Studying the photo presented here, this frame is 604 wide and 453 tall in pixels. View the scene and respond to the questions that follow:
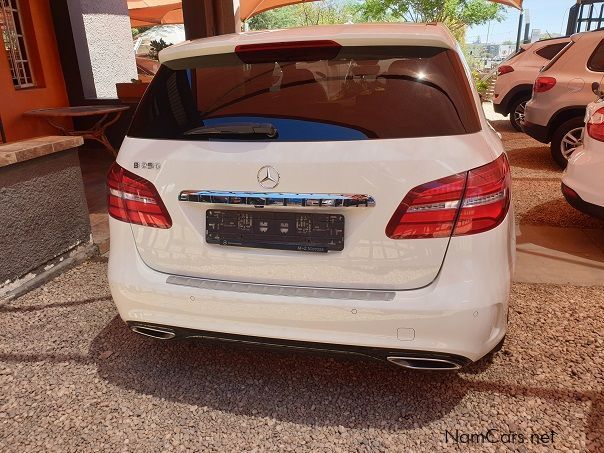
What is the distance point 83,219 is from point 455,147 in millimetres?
3241

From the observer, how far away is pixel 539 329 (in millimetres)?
3031

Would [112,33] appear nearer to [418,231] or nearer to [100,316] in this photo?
[100,316]

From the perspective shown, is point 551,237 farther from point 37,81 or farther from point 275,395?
point 37,81

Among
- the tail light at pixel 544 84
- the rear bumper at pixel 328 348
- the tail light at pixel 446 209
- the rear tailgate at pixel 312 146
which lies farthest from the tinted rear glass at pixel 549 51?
the rear bumper at pixel 328 348

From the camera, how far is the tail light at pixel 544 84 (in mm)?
7231

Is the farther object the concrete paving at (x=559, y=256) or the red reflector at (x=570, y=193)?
the red reflector at (x=570, y=193)

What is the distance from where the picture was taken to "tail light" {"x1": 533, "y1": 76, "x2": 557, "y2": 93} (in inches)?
285

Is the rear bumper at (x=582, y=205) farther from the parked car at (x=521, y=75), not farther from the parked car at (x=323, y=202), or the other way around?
the parked car at (x=521, y=75)

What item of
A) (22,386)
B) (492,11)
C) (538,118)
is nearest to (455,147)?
(22,386)

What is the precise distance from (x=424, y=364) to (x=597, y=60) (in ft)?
21.3

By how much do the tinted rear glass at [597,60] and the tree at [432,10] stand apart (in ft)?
102

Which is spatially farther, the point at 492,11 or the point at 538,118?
the point at 492,11

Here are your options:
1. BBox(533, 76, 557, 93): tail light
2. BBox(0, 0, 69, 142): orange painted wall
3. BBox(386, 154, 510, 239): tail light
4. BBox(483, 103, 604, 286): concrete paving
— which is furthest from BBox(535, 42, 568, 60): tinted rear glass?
BBox(386, 154, 510, 239): tail light

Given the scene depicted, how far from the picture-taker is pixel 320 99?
2.07m
